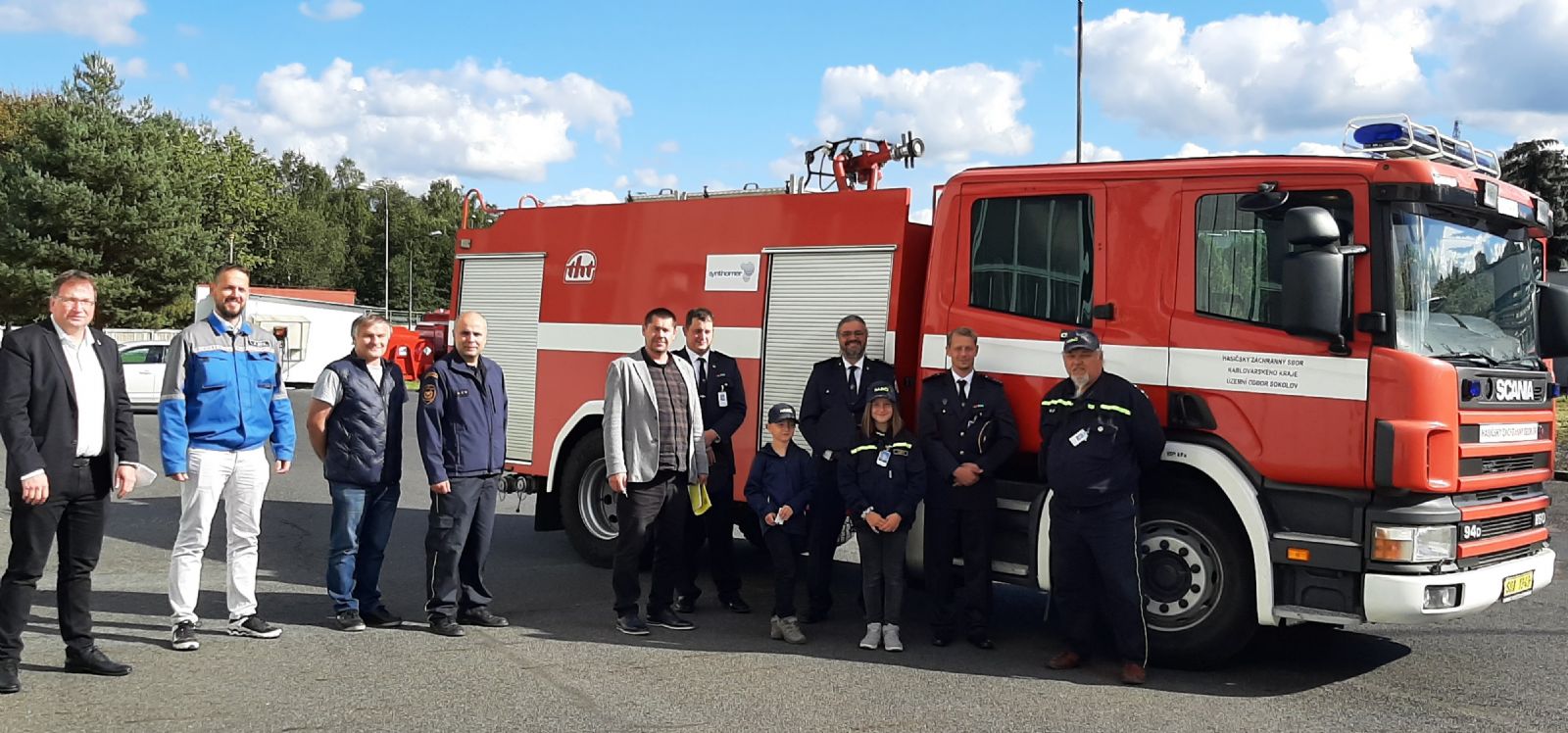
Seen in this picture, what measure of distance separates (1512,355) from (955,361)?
2.75 m

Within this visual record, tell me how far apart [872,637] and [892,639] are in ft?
0.39

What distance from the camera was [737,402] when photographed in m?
7.79

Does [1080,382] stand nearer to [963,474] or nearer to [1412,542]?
[963,474]

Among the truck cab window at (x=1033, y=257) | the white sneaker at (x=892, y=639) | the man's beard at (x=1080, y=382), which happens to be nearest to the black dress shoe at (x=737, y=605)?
the white sneaker at (x=892, y=639)

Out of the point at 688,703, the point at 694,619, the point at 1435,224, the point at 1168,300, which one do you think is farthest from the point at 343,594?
the point at 1435,224

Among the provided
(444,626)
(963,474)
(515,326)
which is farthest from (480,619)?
(515,326)

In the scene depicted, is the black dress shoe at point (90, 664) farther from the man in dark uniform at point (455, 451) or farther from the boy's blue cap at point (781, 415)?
the boy's blue cap at point (781, 415)

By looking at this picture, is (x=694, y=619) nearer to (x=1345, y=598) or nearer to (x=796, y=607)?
(x=796, y=607)

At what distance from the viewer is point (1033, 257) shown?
7.00 m

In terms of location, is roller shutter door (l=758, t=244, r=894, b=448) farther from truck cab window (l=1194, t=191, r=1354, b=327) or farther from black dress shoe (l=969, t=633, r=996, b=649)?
truck cab window (l=1194, t=191, r=1354, b=327)

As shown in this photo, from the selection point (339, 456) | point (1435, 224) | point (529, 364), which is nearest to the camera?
point (1435, 224)

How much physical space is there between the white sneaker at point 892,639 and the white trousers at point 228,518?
131 inches

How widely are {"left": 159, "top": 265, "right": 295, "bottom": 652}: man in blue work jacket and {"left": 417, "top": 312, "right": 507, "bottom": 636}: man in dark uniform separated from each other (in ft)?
2.59

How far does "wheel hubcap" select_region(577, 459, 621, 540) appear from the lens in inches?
363
